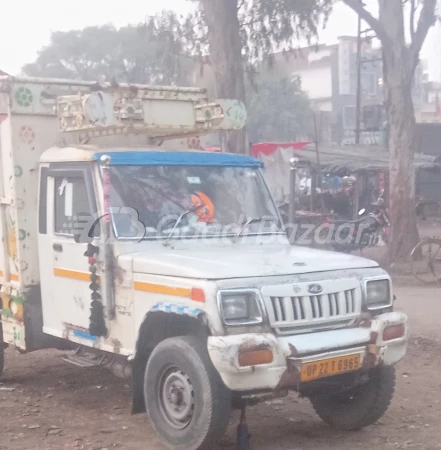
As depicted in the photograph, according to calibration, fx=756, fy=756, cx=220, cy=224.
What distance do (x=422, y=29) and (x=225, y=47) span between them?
12.8 feet

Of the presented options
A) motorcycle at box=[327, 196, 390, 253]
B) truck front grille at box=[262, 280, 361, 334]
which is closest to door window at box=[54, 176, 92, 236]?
truck front grille at box=[262, 280, 361, 334]

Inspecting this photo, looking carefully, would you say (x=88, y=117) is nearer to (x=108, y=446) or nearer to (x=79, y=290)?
(x=79, y=290)

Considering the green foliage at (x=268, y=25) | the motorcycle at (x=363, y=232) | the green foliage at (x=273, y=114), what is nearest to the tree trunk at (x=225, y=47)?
the green foliage at (x=268, y=25)

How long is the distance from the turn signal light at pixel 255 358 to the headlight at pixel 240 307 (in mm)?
191

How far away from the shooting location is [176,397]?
4848mm

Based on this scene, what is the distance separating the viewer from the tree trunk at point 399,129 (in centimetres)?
1383

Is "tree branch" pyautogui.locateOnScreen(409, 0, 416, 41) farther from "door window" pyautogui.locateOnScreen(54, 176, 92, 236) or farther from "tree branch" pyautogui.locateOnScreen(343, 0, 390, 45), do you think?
"door window" pyautogui.locateOnScreen(54, 176, 92, 236)

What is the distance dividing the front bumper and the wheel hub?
0.40 meters

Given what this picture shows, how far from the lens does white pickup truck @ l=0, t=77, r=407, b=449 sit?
4.60 metres

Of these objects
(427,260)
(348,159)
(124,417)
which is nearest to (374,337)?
(124,417)

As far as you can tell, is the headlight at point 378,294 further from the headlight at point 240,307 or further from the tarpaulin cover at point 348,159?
Answer: the tarpaulin cover at point 348,159

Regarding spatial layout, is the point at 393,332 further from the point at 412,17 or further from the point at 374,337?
the point at 412,17

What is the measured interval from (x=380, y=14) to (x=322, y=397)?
1006 centimetres

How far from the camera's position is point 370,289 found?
201 inches
